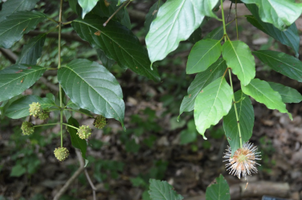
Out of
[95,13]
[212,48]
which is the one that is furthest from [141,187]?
[212,48]

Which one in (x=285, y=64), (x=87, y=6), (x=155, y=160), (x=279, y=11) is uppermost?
(x=279, y=11)

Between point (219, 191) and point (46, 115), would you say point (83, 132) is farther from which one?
point (219, 191)

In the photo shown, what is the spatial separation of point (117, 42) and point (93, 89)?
28 centimetres

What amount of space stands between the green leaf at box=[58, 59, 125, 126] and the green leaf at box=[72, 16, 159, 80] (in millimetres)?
129

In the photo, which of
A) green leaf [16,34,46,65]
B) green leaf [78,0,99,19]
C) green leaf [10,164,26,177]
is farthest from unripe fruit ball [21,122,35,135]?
green leaf [10,164,26,177]

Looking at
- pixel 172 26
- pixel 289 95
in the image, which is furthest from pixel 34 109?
pixel 289 95

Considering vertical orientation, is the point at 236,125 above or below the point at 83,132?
above

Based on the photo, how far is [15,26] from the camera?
4.33 ft

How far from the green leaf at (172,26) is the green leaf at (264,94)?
27 cm

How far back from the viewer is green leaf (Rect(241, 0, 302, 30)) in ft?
2.75

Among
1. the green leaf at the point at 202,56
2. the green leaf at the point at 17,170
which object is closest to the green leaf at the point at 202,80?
the green leaf at the point at 202,56

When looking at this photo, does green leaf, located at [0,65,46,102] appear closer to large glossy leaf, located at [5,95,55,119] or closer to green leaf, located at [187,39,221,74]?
large glossy leaf, located at [5,95,55,119]

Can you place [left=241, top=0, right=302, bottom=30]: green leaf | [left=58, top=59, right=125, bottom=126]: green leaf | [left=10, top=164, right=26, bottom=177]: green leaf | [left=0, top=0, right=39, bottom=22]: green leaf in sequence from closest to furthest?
1. [left=241, top=0, right=302, bottom=30]: green leaf
2. [left=58, top=59, right=125, bottom=126]: green leaf
3. [left=0, top=0, right=39, bottom=22]: green leaf
4. [left=10, top=164, right=26, bottom=177]: green leaf

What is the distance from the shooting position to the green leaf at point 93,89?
107 centimetres
